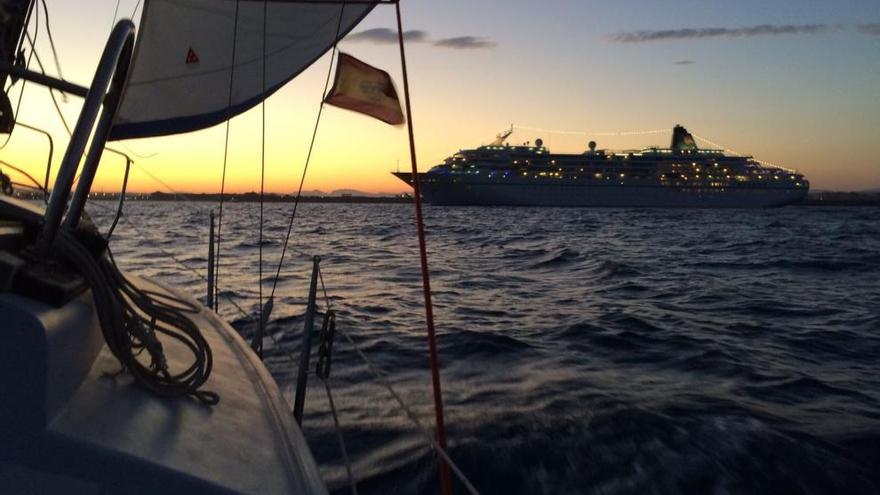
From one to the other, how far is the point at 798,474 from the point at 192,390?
10.8ft

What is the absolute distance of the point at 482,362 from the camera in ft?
18.3

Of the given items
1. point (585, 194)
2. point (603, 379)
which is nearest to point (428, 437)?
point (603, 379)

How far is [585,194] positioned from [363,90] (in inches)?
2765

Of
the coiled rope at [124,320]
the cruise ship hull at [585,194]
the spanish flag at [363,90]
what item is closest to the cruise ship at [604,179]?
the cruise ship hull at [585,194]

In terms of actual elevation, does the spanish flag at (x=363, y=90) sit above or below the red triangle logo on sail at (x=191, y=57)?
below

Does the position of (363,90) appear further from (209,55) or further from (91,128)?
(209,55)

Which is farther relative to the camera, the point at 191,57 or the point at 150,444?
the point at 191,57

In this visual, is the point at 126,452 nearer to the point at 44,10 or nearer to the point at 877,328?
the point at 44,10

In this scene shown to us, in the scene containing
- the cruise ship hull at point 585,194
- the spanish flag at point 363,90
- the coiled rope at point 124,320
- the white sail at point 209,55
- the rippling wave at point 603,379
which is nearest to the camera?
the coiled rope at point 124,320

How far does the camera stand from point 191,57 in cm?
383

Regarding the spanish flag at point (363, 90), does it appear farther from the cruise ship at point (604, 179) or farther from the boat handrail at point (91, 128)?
the cruise ship at point (604, 179)

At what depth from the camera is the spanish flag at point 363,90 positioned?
8.47 feet

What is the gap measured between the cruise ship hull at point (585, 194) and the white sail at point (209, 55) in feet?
211

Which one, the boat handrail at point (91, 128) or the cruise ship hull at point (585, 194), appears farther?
the cruise ship hull at point (585, 194)
